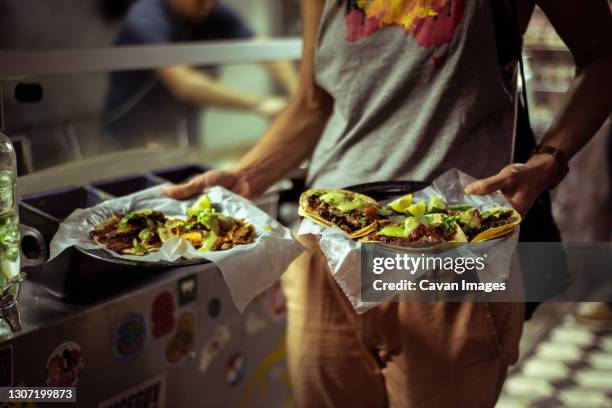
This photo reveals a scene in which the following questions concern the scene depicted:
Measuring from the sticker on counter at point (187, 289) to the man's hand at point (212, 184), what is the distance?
0.29 m

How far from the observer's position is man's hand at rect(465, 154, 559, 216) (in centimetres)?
113

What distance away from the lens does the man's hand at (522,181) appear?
113 cm

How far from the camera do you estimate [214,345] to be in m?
1.77

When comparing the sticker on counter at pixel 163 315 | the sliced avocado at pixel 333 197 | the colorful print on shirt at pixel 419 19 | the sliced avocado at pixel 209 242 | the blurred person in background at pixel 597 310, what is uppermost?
the colorful print on shirt at pixel 419 19

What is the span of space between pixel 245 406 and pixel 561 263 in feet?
3.35

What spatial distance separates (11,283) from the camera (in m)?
1.18

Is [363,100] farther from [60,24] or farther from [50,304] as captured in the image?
[60,24]

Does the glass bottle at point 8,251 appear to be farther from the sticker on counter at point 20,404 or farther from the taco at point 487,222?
the taco at point 487,222

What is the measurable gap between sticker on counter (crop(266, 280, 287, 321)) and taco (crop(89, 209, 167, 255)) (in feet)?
2.50

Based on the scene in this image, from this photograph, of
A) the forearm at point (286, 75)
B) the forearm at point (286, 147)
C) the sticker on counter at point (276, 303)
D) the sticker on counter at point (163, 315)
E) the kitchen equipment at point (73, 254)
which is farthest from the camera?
the forearm at point (286, 75)

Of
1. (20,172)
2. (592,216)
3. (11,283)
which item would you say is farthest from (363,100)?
(592,216)

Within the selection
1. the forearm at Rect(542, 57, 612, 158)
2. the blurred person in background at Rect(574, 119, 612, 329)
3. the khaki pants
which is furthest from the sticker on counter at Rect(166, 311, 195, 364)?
the blurred person in background at Rect(574, 119, 612, 329)

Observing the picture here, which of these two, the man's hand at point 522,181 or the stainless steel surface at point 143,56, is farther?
the stainless steel surface at point 143,56

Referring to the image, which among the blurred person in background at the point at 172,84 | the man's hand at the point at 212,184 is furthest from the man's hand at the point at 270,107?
the man's hand at the point at 212,184
